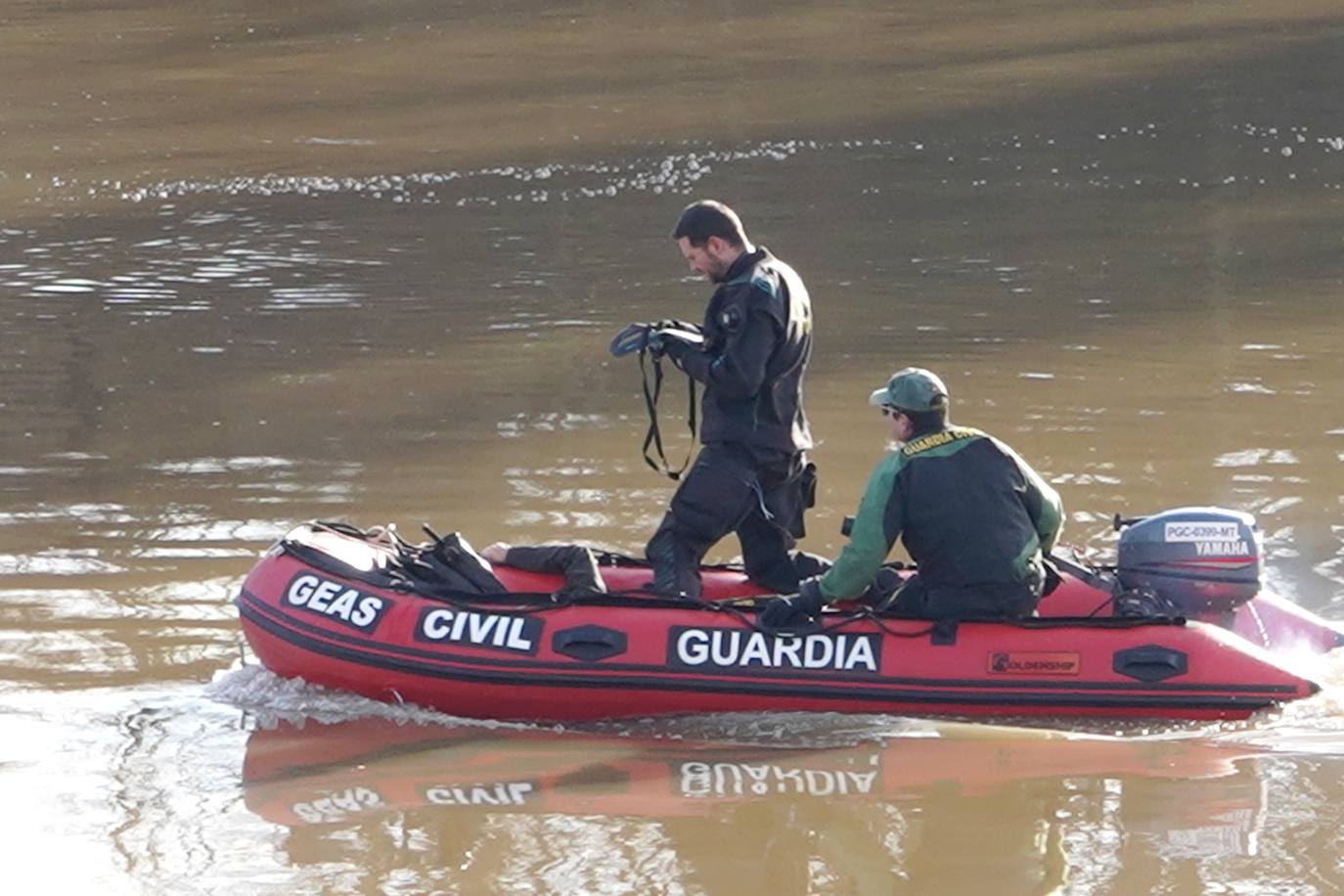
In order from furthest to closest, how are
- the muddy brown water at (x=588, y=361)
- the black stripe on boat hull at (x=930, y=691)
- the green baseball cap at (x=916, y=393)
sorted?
the black stripe on boat hull at (x=930, y=691), the green baseball cap at (x=916, y=393), the muddy brown water at (x=588, y=361)

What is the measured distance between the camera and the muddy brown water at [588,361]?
22.0ft

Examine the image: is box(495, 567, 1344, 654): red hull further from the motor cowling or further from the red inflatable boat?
the motor cowling

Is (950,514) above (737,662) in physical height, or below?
above

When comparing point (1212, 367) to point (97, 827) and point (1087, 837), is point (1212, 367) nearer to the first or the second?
point (1087, 837)

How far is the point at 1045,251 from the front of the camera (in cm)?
1495

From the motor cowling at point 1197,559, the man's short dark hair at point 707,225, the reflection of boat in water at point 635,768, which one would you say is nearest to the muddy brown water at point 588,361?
the reflection of boat in water at point 635,768

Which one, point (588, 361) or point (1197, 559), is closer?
point (1197, 559)

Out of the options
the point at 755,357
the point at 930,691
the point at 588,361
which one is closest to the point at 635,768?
the point at 930,691

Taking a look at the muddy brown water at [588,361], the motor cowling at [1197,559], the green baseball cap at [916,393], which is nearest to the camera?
the muddy brown water at [588,361]

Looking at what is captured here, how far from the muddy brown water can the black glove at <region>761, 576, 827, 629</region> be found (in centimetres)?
33

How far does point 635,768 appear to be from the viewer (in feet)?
23.5

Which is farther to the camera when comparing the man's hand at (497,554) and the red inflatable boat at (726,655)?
the man's hand at (497,554)

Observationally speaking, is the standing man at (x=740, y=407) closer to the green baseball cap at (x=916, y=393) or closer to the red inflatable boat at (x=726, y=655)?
the red inflatable boat at (x=726, y=655)

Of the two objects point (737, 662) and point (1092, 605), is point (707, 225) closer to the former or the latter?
point (737, 662)
